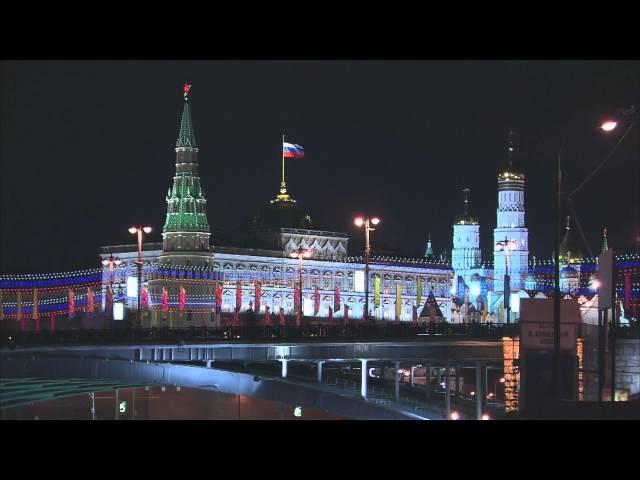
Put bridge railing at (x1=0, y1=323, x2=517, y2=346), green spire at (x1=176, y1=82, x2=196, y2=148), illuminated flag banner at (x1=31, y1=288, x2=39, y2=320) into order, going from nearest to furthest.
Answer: bridge railing at (x1=0, y1=323, x2=517, y2=346)
illuminated flag banner at (x1=31, y1=288, x2=39, y2=320)
green spire at (x1=176, y1=82, x2=196, y2=148)

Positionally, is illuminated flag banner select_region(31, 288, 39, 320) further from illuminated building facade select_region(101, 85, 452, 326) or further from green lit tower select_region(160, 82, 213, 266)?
green lit tower select_region(160, 82, 213, 266)

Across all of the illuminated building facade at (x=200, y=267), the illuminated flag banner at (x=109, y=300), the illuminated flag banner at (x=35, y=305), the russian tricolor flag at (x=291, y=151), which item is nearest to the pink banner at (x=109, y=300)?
the illuminated flag banner at (x=109, y=300)

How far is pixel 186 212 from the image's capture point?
547ft

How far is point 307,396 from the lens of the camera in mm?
84375

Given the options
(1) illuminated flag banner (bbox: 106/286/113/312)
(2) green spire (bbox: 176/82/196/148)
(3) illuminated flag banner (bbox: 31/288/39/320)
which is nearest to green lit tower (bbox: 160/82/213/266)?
(2) green spire (bbox: 176/82/196/148)

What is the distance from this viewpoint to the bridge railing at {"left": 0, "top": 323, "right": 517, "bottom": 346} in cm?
8019

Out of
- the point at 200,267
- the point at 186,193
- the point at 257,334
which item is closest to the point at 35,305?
the point at 186,193

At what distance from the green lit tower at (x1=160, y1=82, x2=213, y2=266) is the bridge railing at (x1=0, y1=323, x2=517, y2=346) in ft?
207

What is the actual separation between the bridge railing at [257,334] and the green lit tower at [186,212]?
6323 cm
